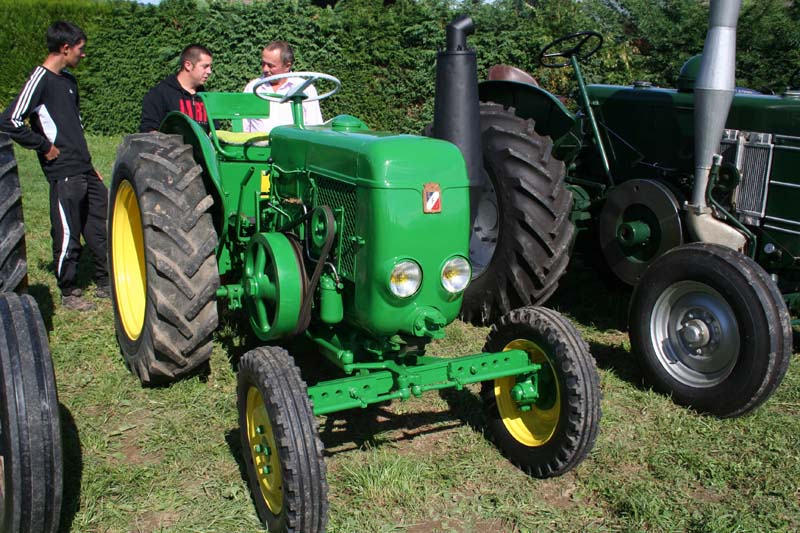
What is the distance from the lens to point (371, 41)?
12.3 meters

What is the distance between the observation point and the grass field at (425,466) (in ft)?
9.24

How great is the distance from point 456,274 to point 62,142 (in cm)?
325

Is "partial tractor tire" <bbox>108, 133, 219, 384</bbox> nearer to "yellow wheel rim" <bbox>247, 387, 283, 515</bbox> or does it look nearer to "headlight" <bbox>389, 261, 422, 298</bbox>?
"yellow wheel rim" <bbox>247, 387, 283, 515</bbox>

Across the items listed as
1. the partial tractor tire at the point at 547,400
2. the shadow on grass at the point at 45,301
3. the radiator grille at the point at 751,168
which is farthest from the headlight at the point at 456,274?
the shadow on grass at the point at 45,301

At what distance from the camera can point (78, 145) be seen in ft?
16.1

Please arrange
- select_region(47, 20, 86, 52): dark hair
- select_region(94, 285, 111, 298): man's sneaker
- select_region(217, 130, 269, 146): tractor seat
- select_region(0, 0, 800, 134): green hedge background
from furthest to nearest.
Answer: select_region(0, 0, 800, 134): green hedge background, select_region(94, 285, 111, 298): man's sneaker, select_region(47, 20, 86, 52): dark hair, select_region(217, 130, 269, 146): tractor seat

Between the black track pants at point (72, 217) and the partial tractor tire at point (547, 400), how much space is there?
3.02 m

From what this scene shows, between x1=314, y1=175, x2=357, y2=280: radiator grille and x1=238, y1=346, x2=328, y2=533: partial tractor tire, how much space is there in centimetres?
43

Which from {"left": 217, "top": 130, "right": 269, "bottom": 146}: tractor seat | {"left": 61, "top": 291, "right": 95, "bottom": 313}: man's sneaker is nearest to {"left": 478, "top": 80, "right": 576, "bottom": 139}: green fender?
{"left": 217, "top": 130, "right": 269, "bottom": 146}: tractor seat

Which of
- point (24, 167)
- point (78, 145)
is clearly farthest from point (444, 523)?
point (24, 167)

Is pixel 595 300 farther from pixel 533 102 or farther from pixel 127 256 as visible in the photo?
pixel 127 256

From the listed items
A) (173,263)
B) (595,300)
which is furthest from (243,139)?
(595,300)

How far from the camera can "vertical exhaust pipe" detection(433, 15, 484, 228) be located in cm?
340

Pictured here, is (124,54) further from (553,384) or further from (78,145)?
(553,384)
